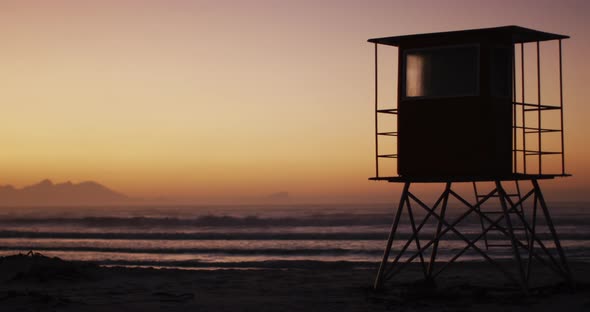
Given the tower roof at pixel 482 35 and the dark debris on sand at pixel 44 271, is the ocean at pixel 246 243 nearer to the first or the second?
the dark debris on sand at pixel 44 271

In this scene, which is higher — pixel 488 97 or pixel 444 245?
pixel 488 97

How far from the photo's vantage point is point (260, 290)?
583 inches

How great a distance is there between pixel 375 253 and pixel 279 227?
22551mm

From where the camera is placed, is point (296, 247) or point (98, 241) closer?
point (296, 247)

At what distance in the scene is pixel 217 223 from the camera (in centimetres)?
5547

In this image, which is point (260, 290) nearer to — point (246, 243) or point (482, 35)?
point (482, 35)

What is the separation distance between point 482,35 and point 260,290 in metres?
6.36

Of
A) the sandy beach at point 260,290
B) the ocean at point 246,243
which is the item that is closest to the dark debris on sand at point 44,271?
the sandy beach at point 260,290

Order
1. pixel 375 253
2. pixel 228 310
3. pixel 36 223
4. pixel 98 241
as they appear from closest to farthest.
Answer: pixel 228 310 → pixel 375 253 → pixel 98 241 → pixel 36 223

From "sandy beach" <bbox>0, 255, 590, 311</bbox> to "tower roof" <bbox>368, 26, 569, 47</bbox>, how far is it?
4515mm

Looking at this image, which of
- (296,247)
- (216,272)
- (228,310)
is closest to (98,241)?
(296,247)

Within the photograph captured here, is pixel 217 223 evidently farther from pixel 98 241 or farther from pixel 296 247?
pixel 296 247

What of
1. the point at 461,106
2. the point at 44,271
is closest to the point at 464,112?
Result: the point at 461,106

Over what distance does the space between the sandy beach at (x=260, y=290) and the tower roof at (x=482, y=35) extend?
14.8ft
